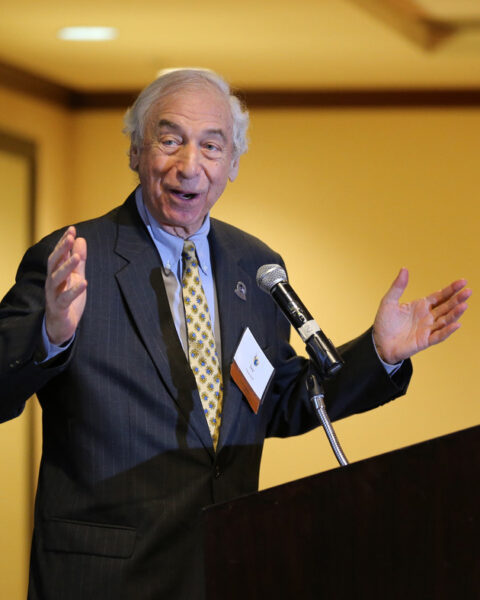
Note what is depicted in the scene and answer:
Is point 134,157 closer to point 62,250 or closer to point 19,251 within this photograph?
point 62,250

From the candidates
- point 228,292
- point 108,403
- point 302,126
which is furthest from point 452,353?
point 108,403

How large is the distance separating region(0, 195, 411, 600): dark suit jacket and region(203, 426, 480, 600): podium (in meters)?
0.52

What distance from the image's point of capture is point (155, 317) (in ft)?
5.83

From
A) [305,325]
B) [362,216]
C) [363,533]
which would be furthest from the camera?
[362,216]

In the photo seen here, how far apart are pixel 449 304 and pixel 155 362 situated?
627 mm

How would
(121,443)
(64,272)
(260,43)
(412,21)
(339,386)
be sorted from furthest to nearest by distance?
(260,43) → (412,21) → (339,386) → (121,443) → (64,272)

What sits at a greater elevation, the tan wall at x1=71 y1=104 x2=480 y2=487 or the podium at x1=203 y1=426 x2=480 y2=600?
the tan wall at x1=71 y1=104 x2=480 y2=487

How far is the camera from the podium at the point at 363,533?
1088mm

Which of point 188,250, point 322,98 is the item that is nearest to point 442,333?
point 188,250

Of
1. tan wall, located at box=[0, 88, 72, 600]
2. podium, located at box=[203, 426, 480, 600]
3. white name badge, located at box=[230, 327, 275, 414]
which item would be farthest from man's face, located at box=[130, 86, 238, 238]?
tan wall, located at box=[0, 88, 72, 600]

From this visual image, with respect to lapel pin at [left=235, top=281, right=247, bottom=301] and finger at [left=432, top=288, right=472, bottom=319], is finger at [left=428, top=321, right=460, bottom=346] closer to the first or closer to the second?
finger at [left=432, top=288, right=472, bottom=319]

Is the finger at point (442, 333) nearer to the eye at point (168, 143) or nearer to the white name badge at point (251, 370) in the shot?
the white name badge at point (251, 370)

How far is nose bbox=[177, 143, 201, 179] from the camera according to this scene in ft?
6.09

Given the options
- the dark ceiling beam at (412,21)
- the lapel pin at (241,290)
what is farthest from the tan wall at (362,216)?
the lapel pin at (241,290)
